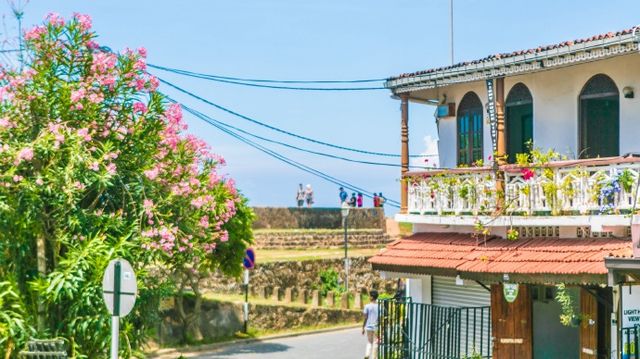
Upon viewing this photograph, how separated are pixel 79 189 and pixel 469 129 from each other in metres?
9.25

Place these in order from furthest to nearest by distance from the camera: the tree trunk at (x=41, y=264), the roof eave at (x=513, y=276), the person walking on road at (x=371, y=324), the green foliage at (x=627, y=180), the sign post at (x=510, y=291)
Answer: the person walking on road at (x=371, y=324) < the sign post at (x=510, y=291) < the tree trunk at (x=41, y=264) < the green foliage at (x=627, y=180) < the roof eave at (x=513, y=276)

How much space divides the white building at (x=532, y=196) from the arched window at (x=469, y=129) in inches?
1.1

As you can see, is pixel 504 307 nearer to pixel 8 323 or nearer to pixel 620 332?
pixel 620 332

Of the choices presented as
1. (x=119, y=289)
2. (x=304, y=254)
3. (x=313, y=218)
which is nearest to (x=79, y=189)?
(x=119, y=289)

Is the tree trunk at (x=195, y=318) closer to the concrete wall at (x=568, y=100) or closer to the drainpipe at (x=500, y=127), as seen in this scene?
the concrete wall at (x=568, y=100)

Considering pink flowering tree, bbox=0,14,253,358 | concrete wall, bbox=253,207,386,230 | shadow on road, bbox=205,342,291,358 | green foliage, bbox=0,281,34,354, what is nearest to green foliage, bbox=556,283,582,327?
pink flowering tree, bbox=0,14,253,358

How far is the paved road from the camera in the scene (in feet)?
89.1

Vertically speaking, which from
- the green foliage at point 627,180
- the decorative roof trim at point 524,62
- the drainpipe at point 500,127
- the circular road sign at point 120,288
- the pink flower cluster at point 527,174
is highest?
the decorative roof trim at point 524,62

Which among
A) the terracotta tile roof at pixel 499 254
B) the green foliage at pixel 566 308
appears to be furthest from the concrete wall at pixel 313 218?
the green foliage at pixel 566 308

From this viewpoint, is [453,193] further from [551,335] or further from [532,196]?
[551,335]

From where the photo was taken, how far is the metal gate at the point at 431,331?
19828mm

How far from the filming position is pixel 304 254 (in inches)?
1802

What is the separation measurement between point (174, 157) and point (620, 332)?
883 cm

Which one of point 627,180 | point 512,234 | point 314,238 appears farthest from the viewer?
point 314,238
